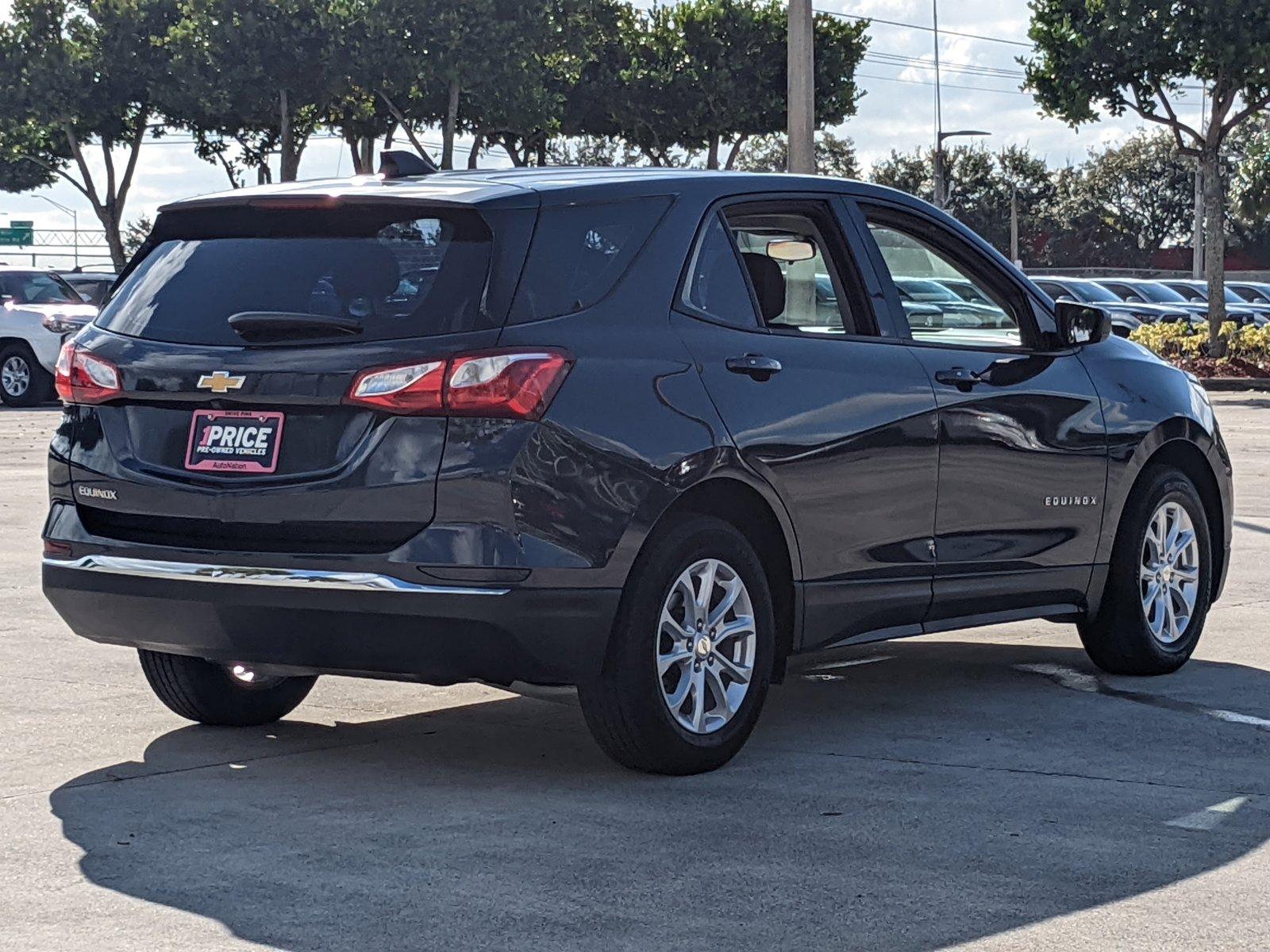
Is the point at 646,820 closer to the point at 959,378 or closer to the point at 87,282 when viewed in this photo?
the point at 959,378

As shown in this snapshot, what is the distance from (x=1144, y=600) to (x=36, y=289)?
22462mm

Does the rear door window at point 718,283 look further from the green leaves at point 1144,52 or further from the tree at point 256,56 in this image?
the tree at point 256,56

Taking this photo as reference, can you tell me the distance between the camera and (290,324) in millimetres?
5570

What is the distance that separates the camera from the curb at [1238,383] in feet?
98.8

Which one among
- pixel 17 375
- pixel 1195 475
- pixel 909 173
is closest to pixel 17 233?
pixel 909 173

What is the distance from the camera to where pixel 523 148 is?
56.5 m

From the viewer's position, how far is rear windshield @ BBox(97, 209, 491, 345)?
548 centimetres

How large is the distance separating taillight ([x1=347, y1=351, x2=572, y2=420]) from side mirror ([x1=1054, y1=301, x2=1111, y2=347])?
2.57 m

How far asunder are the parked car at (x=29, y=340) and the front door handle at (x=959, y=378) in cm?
2089

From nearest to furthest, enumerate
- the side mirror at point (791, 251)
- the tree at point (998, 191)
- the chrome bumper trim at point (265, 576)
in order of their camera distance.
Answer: the chrome bumper trim at point (265, 576) < the side mirror at point (791, 251) < the tree at point (998, 191)

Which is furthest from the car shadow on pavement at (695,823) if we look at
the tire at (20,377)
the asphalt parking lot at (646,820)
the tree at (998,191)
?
the tree at (998,191)

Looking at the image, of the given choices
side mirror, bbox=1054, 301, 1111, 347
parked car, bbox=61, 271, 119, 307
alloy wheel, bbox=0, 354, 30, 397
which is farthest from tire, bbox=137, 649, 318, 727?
parked car, bbox=61, 271, 119, 307

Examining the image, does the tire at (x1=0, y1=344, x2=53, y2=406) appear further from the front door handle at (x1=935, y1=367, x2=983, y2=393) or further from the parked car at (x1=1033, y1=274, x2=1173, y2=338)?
the front door handle at (x1=935, y1=367, x2=983, y2=393)

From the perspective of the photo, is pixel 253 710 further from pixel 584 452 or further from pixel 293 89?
pixel 293 89
